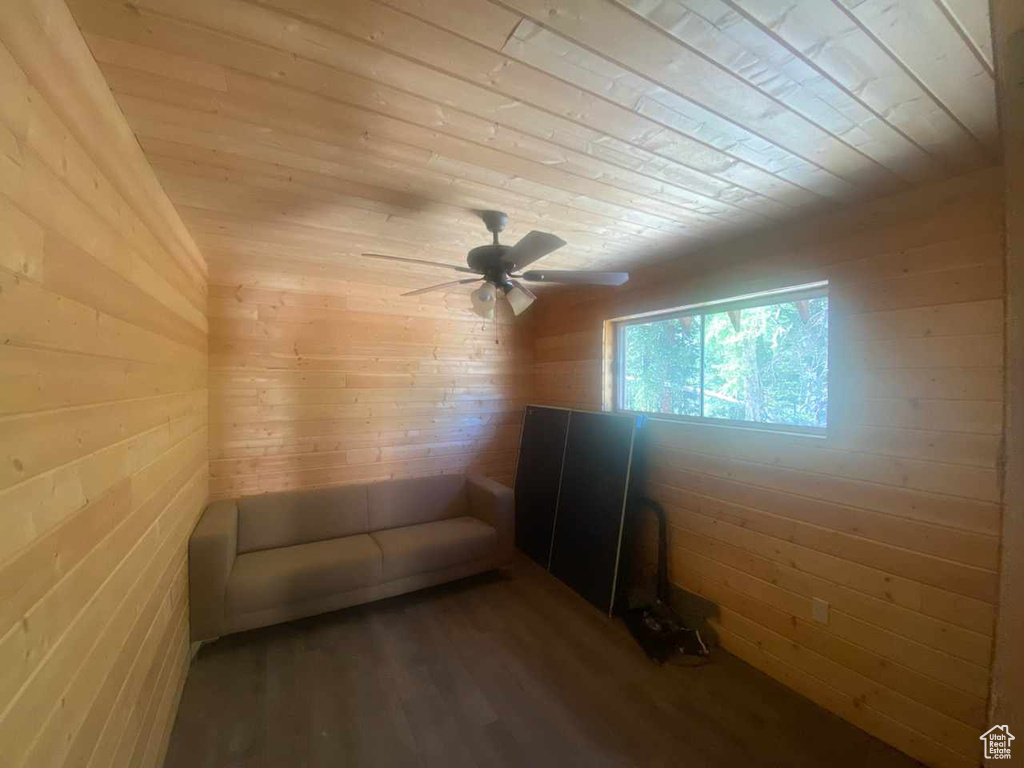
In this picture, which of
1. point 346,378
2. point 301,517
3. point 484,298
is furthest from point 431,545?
point 484,298

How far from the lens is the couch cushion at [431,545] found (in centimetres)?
271

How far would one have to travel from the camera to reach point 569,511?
314cm

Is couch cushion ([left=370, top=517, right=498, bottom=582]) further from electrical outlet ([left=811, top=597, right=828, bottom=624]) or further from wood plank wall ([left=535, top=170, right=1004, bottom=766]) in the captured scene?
electrical outlet ([left=811, top=597, right=828, bottom=624])

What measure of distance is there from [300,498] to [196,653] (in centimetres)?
100

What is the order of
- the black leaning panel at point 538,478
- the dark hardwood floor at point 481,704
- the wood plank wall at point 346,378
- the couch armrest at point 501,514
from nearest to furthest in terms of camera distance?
the dark hardwood floor at point 481,704
the wood plank wall at point 346,378
the couch armrest at point 501,514
the black leaning panel at point 538,478

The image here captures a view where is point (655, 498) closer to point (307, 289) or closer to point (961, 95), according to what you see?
point (961, 95)

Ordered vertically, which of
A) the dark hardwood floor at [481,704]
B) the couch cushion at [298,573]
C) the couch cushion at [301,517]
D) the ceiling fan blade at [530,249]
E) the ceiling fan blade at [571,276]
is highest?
the ceiling fan blade at [530,249]

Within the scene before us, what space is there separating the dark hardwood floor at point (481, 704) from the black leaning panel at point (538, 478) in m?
0.88

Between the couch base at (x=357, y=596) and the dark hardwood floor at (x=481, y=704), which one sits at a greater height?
the couch base at (x=357, y=596)

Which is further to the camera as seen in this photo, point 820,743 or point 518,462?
point 518,462

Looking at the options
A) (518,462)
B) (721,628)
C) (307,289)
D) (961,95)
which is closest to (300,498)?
(307,289)

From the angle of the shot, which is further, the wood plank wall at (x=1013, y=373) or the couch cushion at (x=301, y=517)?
the couch cushion at (x=301, y=517)

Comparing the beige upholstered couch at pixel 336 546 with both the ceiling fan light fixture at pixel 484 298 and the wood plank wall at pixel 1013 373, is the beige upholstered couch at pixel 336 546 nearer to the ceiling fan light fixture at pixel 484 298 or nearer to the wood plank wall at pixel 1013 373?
the ceiling fan light fixture at pixel 484 298

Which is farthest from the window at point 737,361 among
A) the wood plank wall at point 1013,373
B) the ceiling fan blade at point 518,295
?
the wood plank wall at point 1013,373
